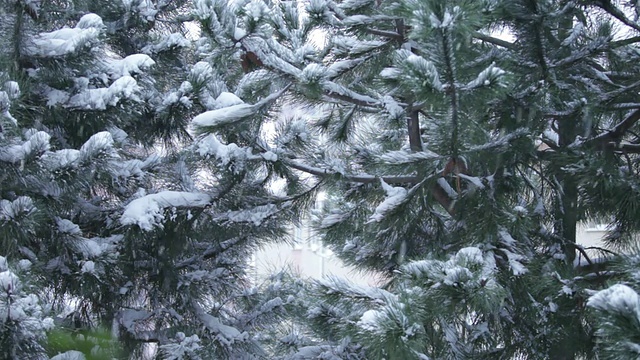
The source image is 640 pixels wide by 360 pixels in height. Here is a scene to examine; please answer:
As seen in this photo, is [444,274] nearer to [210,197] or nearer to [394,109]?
[394,109]

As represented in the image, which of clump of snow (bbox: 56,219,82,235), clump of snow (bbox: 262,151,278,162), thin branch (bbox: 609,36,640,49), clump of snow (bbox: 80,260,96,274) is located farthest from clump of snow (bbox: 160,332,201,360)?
thin branch (bbox: 609,36,640,49)

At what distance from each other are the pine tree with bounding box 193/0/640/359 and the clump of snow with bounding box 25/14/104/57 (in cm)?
60

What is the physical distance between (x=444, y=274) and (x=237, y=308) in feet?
9.64

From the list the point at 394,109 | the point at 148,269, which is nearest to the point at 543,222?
the point at 394,109

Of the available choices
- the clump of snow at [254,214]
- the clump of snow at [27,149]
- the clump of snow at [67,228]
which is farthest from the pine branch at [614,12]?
the clump of snow at [67,228]

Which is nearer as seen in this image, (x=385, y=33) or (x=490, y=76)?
(x=490, y=76)

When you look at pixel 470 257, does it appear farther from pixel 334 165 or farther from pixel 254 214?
pixel 254 214

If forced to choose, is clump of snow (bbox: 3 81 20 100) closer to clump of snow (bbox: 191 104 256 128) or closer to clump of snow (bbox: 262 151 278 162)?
clump of snow (bbox: 191 104 256 128)

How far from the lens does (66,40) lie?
10.00ft

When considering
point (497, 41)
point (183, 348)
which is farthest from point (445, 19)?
point (183, 348)

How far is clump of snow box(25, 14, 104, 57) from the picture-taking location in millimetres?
2938

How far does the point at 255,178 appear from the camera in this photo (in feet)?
11.7

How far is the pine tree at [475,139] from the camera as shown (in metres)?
2.48

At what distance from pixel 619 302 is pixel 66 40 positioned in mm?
2644
